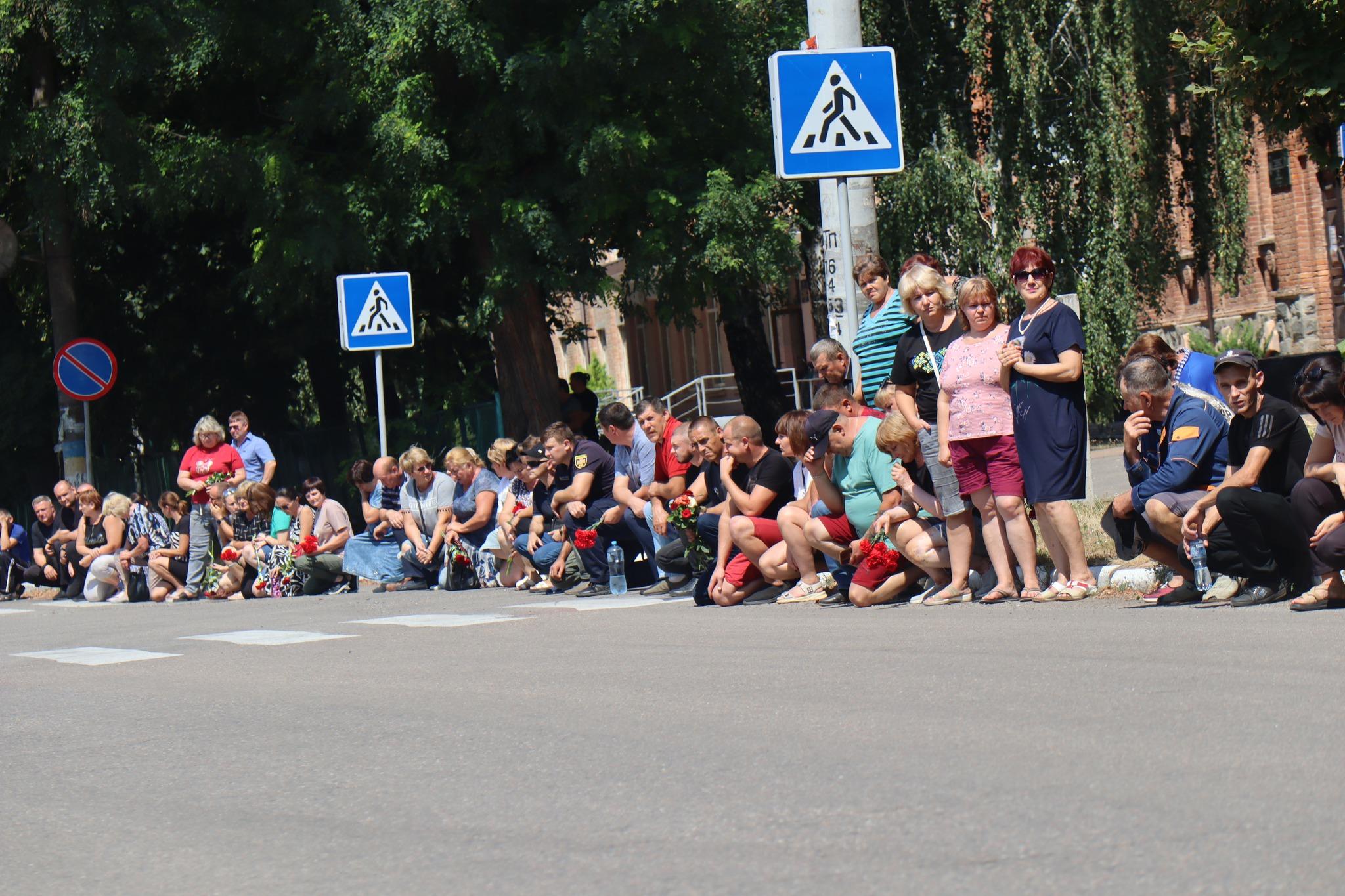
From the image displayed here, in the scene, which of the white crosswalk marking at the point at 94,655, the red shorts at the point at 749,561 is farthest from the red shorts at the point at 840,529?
the white crosswalk marking at the point at 94,655

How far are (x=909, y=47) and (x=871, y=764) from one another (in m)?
20.8

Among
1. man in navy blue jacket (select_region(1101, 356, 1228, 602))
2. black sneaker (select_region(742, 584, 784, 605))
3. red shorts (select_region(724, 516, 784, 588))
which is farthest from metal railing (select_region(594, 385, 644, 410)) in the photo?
man in navy blue jacket (select_region(1101, 356, 1228, 602))

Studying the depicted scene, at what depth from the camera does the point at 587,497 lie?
16359 millimetres

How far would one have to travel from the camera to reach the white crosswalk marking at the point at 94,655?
1218cm

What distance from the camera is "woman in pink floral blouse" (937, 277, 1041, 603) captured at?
11219mm

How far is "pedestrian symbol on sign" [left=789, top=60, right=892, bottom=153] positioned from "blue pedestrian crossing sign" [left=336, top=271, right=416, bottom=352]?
24.7 ft

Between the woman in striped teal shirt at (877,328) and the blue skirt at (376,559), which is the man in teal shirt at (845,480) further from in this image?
the blue skirt at (376,559)

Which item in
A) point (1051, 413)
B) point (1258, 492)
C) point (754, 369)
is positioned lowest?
point (1258, 492)

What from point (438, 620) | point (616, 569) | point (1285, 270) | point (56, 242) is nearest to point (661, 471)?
point (616, 569)

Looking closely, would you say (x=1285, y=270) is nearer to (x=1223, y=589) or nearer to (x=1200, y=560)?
(x=1223, y=589)

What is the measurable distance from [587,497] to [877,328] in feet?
14.5

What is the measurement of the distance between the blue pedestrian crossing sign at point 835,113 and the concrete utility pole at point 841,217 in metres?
0.45

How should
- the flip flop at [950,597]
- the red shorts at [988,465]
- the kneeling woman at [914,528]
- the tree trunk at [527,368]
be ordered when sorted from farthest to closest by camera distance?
the tree trunk at [527,368], the kneeling woman at [914,528], the flip flop at [950,597], the red shorts at [988,465]

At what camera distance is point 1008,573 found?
1145 cm
